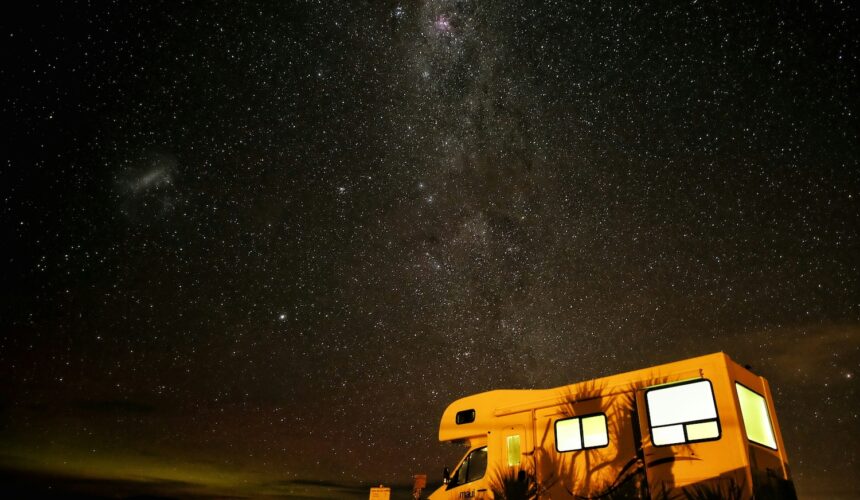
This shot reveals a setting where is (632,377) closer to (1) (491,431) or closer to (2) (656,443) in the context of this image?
(2) (656,443)

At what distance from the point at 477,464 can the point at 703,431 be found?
385 cm

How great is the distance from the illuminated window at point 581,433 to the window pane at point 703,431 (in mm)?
1106

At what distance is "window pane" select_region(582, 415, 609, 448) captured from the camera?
6.97 m

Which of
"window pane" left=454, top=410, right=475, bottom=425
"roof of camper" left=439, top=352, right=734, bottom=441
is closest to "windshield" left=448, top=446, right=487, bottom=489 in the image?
"roof of camper" left=439, top=352, right=734, bottom=441

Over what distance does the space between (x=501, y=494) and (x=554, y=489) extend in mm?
980

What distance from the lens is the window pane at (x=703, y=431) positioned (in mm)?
6098

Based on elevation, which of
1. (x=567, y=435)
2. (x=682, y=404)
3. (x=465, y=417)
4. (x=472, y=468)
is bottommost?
(x=472, y=468)

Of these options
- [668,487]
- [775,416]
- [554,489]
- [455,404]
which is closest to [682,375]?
[668,487]

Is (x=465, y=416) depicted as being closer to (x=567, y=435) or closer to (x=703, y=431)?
(x=567, y=435)

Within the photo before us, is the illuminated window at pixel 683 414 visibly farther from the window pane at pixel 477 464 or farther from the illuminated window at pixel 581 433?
the window pane at pixel 477 464

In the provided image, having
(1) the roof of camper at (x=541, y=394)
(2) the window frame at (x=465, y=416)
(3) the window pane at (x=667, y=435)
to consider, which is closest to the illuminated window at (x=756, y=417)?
(1) the roof of camper at (x=541, y=394)

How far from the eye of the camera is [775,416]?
23.3 ft

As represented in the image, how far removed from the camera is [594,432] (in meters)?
7.08

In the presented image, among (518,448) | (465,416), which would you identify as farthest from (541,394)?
(465,416)
